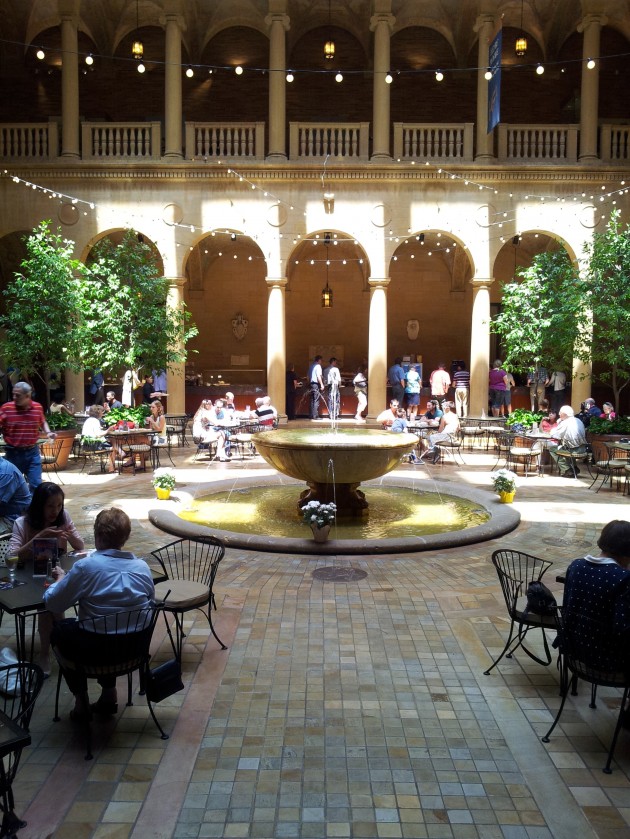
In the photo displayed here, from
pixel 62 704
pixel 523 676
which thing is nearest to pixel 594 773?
pixel 523 676

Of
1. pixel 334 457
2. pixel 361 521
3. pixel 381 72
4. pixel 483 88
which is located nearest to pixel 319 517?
pixel 334 457

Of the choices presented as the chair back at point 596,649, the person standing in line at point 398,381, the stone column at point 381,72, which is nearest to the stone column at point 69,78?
the stone column at point 381,72

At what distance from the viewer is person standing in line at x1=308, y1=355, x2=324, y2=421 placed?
65.5ft

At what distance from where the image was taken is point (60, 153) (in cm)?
1894

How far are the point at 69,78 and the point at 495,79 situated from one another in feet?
34.2

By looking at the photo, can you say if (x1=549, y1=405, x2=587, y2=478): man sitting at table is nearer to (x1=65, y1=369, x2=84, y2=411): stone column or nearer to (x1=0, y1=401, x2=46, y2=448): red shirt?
(x1=0, y1=401, x2=46, y2=448): red shirt

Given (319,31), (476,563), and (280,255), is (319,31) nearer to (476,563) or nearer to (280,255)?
(280,255)

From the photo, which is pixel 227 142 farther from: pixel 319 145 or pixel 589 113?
pixel 589 113

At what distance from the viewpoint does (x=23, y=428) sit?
26.2ft

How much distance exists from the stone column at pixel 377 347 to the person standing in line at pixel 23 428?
11.6 metres

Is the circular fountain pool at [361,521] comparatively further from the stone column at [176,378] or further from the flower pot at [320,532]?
the stone column at [176,378]

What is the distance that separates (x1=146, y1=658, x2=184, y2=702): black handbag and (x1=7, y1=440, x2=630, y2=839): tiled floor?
240 millimetres

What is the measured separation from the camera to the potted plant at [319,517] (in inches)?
299

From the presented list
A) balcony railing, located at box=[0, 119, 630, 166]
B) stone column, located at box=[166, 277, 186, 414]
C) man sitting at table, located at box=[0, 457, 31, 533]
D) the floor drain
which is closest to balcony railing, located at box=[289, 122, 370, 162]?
balcony railing, located at box=[0, 119, 630, 166]
